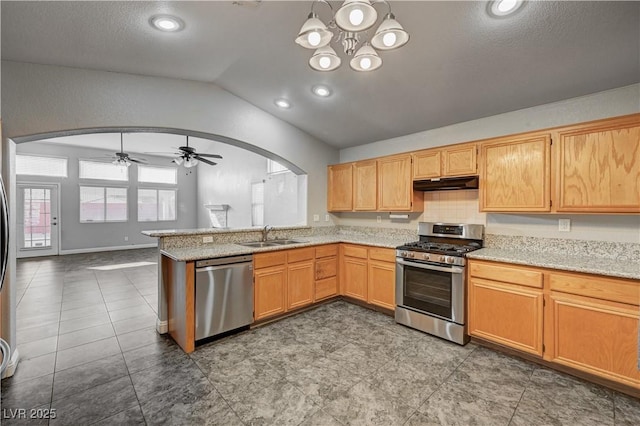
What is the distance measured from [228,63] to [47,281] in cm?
539

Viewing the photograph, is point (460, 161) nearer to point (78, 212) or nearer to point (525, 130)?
point (525, 130)

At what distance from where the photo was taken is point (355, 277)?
13.0 feet

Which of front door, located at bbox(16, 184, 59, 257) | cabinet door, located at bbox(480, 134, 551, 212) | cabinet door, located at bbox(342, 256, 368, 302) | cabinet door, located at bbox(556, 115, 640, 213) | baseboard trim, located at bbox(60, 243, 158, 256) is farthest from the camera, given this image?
baseboard trim, located at bbox(60, 243, 158, 256)

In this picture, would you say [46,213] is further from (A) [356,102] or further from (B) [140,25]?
(A) [356,102]

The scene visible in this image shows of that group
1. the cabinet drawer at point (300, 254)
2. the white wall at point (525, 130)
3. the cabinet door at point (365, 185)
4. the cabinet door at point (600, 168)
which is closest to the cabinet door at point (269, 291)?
the cabinet drawer at point (300, 254)

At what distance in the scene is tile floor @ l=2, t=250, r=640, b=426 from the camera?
6.16 feet

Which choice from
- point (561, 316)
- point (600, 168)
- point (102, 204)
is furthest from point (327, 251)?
point (102, 204)

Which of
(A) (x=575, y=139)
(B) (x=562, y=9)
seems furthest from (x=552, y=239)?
(B) (x=562, y=9)

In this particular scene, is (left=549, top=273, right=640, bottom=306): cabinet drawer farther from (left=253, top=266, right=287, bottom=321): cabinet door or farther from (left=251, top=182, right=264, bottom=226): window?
(left=251, top=182, right=264, bottom=226): window

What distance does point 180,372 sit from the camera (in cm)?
238

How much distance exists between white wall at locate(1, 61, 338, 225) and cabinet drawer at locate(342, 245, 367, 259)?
1.68 meters

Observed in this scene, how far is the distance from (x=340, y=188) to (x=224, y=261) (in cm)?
241

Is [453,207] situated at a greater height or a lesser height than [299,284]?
greater

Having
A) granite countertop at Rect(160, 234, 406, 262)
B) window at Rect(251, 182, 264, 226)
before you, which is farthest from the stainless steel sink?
window at Rect(251, 182, 264, 226)
